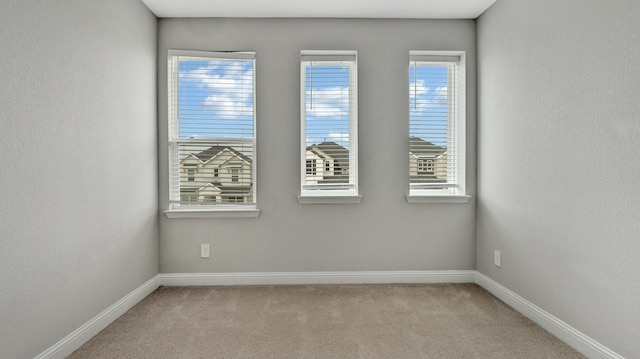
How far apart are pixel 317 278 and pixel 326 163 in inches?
42.2

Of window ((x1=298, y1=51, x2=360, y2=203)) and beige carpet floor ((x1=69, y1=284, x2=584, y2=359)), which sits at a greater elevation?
window ((x1=298, y1=51, x2=360, y2=203))

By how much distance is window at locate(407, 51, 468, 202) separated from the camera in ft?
10.4

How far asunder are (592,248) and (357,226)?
1715 mm

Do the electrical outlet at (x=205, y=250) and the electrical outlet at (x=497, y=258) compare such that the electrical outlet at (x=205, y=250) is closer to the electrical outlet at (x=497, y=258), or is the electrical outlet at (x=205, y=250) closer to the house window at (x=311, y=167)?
the house window at (x=311, y=167)

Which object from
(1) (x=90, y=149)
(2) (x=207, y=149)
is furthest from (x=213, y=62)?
(1) (x=90, y=149)

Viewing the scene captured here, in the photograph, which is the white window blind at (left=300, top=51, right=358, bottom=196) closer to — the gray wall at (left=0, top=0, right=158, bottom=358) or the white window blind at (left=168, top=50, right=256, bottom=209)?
the white window blind at (left=168, top=50, right=256, bottom=209)

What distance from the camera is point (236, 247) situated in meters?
3.10

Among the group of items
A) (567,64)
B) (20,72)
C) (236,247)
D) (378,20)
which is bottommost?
(236,247)

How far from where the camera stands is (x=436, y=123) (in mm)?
3195

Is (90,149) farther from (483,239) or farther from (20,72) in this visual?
(483,239)

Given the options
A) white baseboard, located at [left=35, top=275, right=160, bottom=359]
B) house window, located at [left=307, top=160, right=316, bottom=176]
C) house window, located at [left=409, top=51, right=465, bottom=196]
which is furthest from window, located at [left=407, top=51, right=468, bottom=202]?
white baseboard, located at [left=35, top=275, right=160, bottom=359]

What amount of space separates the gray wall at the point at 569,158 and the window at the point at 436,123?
0.31m

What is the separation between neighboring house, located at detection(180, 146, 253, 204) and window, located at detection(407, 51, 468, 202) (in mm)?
1558

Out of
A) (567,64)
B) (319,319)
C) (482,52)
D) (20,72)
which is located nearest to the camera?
(20,72)
